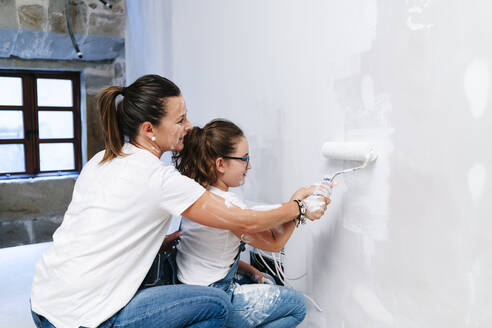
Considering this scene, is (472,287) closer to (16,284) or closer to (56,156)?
(16,284)

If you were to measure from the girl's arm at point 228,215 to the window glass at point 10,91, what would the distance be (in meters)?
2.93

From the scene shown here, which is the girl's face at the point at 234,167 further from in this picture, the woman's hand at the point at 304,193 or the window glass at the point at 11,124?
the window glass at the point at 11,124

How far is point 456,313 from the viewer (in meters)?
0.86

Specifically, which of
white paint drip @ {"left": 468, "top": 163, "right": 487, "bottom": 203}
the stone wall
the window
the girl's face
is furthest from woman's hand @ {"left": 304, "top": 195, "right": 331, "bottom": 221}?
the window

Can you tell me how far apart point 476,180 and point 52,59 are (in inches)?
129

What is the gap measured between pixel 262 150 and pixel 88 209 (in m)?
0.78

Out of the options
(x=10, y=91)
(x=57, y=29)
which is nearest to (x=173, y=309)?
(x=57, y=29)

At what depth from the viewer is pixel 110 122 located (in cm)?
107

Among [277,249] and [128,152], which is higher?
[128,152]

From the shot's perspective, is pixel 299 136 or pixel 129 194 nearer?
pixel 129 194

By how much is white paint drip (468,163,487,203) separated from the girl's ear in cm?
64

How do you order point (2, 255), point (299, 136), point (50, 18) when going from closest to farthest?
point (299, 136) → point (2, 255) → point (50, 18)

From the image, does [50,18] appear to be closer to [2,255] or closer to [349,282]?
[2,255]

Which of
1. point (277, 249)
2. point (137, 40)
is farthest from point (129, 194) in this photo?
point (137, 40)
